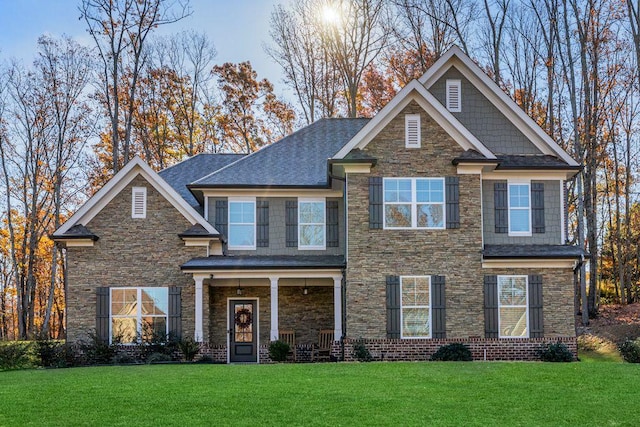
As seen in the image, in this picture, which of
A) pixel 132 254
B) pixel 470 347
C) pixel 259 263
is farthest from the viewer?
pixel 132 254

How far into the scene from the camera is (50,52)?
3569 cm

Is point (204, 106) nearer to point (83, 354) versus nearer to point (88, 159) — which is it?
point (88, 159)

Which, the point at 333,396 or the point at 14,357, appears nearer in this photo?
the point at 333,396

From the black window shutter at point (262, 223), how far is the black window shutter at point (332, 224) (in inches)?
73.5

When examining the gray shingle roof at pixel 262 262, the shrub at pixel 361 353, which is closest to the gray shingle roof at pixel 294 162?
the gray shingle roof at pixel 262 262

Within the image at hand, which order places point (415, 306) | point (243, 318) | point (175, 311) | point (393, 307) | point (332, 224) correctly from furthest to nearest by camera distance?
point (243, 318), point (332, 224), point (175, 311), point (415, 306), point (393, 307)

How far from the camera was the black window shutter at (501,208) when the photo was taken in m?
21.1

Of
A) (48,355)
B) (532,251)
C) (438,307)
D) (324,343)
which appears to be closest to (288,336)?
Result: (324,343)

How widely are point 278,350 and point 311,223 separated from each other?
435 cm

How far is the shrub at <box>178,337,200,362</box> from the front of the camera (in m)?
19.7

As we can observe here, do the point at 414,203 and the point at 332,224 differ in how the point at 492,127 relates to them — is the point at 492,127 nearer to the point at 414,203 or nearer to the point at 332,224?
the point at 414,203

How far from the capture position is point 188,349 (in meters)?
19.7

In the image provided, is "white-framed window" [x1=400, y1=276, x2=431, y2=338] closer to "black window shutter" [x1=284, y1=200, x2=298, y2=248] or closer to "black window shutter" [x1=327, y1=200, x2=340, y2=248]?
"black window shutter" [x1=327, y1=200, x2=340, y2=248]

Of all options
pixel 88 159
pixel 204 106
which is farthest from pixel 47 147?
pixel 204 106
